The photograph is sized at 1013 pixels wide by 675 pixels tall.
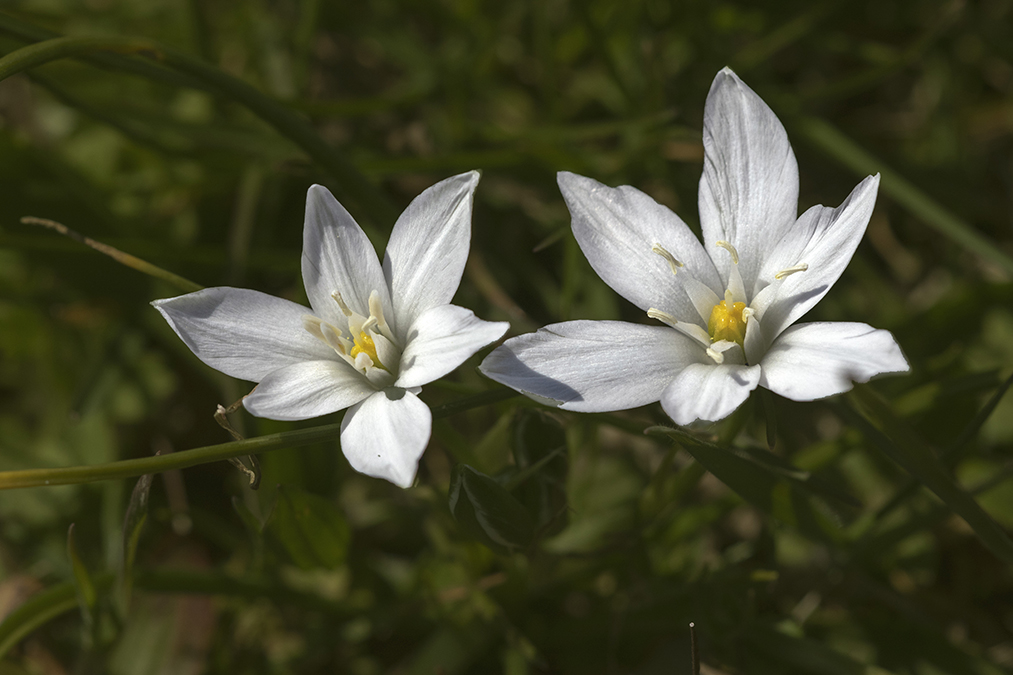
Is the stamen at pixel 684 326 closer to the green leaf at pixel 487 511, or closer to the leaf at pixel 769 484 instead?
the leaf at pixel 769 484

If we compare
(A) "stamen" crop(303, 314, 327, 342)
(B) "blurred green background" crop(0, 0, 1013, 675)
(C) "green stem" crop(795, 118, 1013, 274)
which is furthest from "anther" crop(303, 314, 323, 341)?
(C) "green stem" crop(795, 118, 1013, 274)

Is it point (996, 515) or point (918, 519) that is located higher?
point (918, 519)

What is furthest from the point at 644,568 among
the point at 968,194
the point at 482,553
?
the point at 968,194

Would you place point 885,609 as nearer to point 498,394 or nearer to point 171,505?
point 498,394

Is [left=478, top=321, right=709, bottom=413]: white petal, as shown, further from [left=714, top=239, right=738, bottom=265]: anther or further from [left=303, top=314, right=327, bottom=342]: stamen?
[left=303, top=314, right=327, bottom=342]: stamen

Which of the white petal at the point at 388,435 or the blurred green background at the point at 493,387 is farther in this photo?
the blurred green background at the point at 493,387

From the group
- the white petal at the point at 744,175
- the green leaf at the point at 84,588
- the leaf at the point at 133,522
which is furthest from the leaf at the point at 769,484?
the green leaf at the point at 84,588
